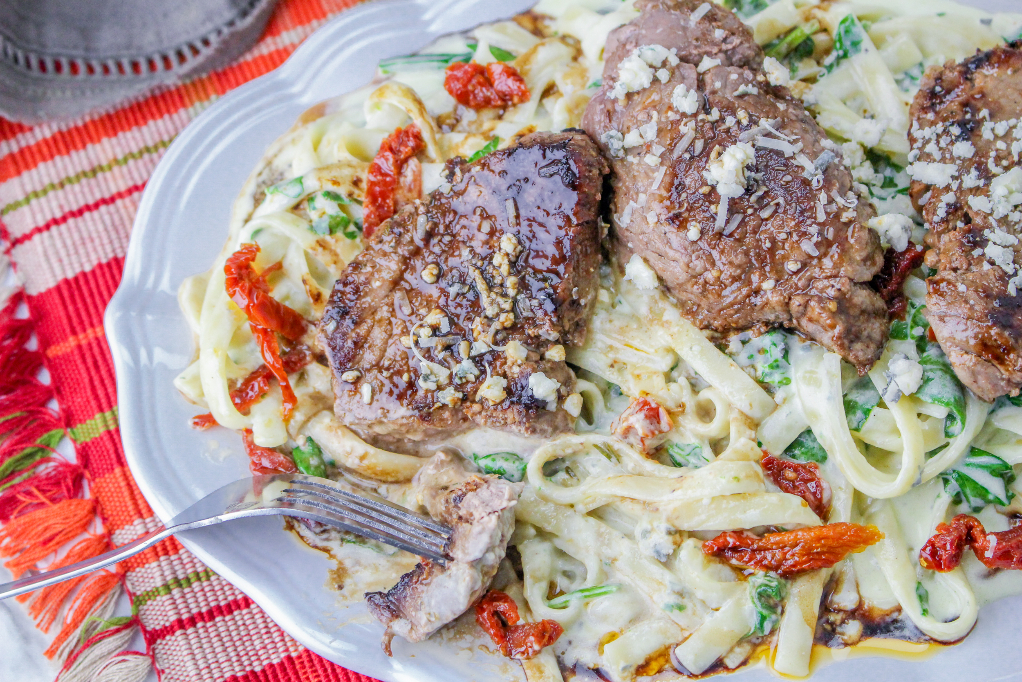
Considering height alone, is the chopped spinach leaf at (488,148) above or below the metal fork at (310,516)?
above

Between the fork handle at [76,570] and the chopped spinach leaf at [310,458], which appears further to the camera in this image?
the chopped spinach leaf at [310,458]

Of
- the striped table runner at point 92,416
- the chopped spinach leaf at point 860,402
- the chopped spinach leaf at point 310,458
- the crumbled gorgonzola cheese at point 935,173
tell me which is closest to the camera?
the crumbled gorgonzola cheese at point 935,173

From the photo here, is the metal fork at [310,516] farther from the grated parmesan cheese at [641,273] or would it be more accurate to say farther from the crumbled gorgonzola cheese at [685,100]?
the crumbled gorgonzola cheese at [685,100]

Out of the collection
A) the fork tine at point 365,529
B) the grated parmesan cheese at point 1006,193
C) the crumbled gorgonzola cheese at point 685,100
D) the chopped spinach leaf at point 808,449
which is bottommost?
the chopped spinach leaf at point 808,449

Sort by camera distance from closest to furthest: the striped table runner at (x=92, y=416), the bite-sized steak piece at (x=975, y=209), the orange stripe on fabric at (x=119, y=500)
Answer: the bite-sized steak piece at (x=975, y=209), the striped table runner at (x=92, y=416), the orange stripe on fabric at (x=119, y=500)

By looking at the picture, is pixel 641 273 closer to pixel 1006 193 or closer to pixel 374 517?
pixel 1006 193

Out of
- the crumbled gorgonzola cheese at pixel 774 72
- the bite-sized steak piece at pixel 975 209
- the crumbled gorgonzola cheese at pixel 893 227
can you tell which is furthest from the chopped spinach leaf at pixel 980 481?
the crumbled gorgonzola cheese at pixel 774 72

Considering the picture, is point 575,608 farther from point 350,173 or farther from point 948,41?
point 948,41
